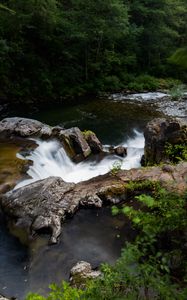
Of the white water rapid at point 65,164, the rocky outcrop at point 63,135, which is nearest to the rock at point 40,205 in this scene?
the white water rapid at point 65,164

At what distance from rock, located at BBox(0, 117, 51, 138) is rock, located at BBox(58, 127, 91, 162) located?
0.75m

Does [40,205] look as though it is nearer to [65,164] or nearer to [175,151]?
[65,164]

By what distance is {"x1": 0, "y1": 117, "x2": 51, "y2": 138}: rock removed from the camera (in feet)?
43.4

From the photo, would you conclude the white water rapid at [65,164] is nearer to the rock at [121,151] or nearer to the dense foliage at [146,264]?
the rock at [121,151]

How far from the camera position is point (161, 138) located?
11961 mm

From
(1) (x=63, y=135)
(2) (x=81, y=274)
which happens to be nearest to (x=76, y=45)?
(1) (x=63, y=135)

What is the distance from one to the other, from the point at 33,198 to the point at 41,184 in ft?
1.92

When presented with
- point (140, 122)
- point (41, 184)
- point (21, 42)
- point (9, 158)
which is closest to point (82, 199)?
point (41, 184)

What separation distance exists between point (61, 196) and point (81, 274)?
2.88 meters

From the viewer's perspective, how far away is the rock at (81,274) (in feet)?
20.5

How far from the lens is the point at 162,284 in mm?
3000

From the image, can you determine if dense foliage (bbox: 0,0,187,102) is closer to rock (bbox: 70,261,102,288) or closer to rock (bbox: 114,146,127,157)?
rock (bbox: 114,146,127,157)

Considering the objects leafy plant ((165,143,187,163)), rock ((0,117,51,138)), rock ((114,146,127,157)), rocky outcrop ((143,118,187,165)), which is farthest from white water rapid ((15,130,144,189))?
leafy plant ((165,143,187,163))

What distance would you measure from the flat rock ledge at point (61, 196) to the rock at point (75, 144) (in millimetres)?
2523
